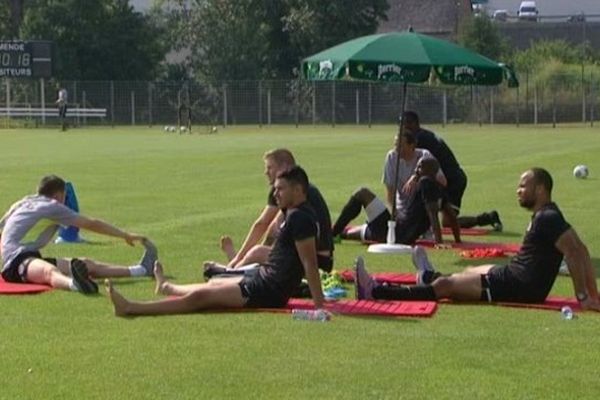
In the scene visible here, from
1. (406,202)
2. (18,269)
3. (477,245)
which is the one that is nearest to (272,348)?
(18,269)

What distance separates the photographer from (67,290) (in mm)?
12258

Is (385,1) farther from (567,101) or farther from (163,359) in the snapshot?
(163,359)

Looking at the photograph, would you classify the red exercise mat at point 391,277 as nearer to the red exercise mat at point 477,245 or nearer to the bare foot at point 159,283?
the bare foot at point 159,283

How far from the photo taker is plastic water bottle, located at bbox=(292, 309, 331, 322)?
10625mm

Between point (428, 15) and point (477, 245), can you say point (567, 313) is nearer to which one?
point (477, 245)

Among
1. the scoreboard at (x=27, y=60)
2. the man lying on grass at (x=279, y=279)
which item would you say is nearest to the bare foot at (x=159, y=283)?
the man lying on grass at (x=279, y=279)

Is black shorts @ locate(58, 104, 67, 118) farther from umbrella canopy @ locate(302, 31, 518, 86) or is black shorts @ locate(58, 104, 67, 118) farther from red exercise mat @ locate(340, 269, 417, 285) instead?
red exercise mat @ locate(340, 269, 417, 285)

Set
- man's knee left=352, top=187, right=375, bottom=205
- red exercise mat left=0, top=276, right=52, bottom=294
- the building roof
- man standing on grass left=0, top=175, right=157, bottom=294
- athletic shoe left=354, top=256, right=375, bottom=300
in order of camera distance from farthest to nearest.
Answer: the building roof < man's knee left=352, top=187, right=375, bottom=205 < man standing on grass left=0, top=175, right=157, bottom=294 < red exercise mat left=0, top=276, right=52, bottom=294 < athletic shoe left=354, top=256, right=375, bottom=300

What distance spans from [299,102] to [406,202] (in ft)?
192

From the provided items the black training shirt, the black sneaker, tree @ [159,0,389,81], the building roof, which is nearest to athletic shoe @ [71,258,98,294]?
the black sneaker

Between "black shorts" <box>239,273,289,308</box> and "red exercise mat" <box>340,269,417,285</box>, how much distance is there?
151 cm

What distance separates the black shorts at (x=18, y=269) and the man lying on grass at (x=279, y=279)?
2097 millimetres

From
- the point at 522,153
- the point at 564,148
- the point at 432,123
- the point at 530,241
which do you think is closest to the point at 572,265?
the point at 530,241

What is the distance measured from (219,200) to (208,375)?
1425 cm
